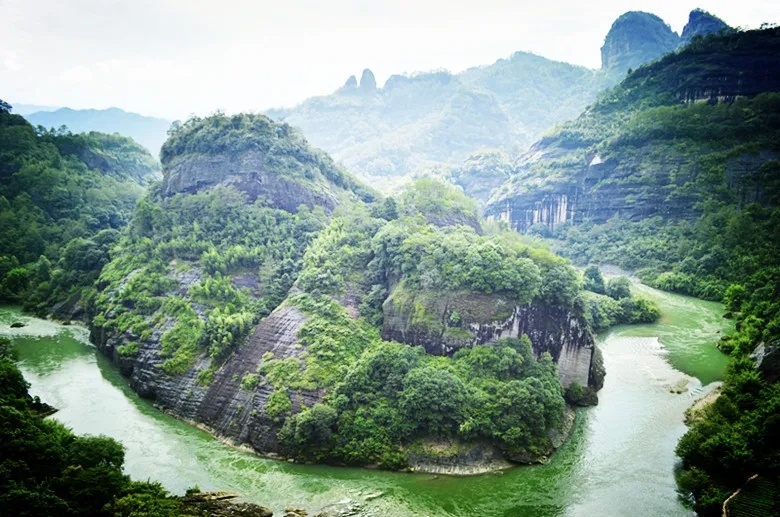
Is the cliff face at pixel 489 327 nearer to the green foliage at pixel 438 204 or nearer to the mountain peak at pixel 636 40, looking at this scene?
the green foliage at pixel 438 204

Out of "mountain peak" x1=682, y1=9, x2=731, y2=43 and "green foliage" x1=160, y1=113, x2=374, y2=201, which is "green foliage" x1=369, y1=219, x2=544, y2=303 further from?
"mountain peak" x1=682, y1=9, x2=731, y2=43

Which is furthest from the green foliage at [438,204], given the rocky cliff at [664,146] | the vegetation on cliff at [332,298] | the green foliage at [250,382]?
the rocky cliff at [664,146]

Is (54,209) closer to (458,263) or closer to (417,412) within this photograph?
(458,263)

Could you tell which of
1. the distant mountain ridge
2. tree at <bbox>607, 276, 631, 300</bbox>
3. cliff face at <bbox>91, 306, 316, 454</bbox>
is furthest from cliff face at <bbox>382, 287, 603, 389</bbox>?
the distant mountain ridge

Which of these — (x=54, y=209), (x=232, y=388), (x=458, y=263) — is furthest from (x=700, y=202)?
(x=54, y=209)

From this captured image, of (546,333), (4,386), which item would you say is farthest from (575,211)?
(4,386)

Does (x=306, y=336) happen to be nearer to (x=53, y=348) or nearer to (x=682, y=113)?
(x=53, y=348)

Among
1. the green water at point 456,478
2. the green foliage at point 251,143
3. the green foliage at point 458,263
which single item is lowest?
the green water at point 456,478
